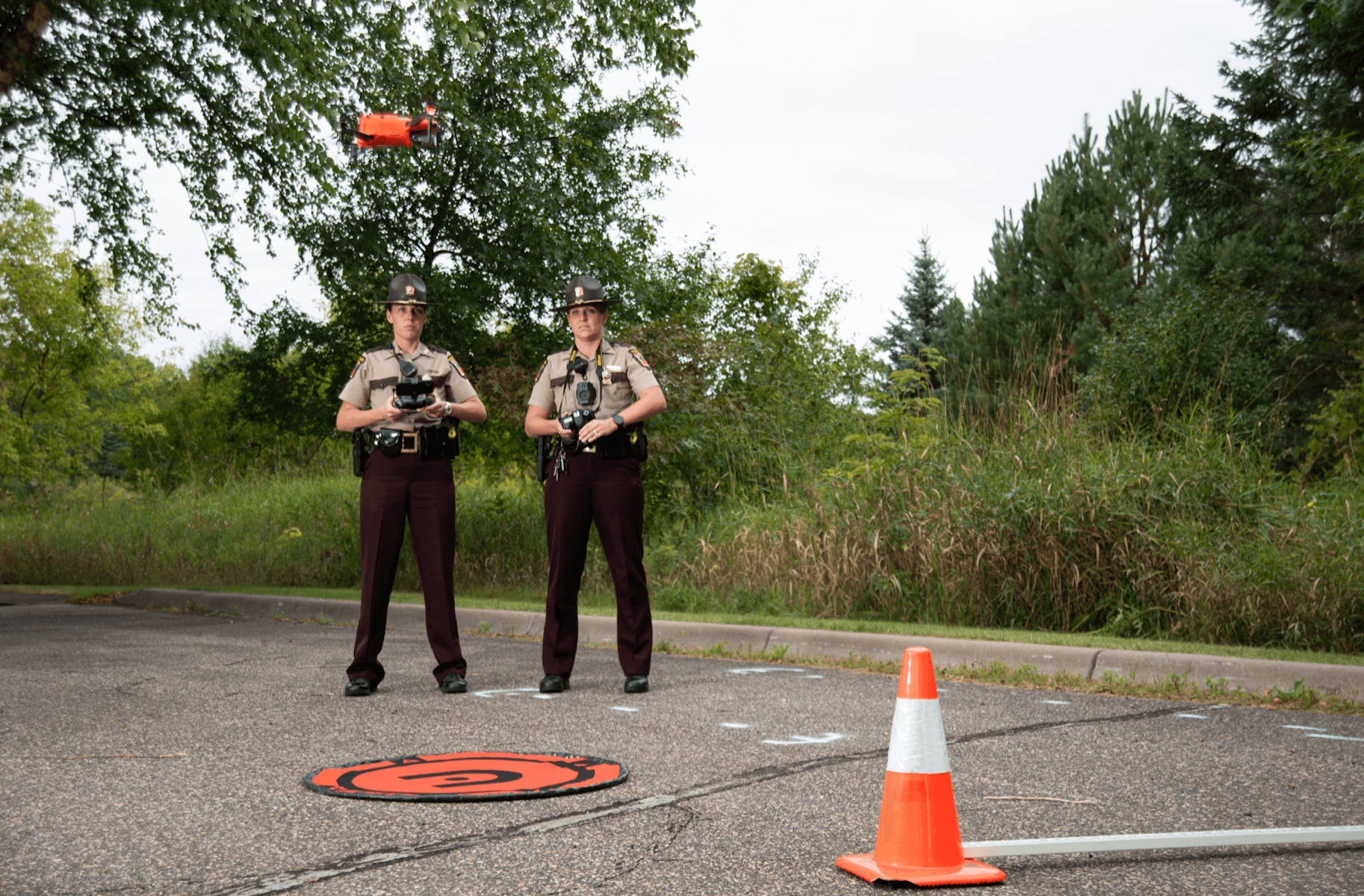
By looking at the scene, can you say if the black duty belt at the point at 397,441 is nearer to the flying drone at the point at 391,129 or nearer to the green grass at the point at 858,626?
the green grass at the point at 858,626

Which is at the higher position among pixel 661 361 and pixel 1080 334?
pixel 1080 334

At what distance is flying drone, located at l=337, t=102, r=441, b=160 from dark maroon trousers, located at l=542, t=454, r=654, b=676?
7.34 metres

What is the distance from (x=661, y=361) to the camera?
14445 mm

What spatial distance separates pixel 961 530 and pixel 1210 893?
6.31m

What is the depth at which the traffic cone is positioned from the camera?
318 centimetres

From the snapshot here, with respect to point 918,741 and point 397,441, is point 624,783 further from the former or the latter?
point 397,441

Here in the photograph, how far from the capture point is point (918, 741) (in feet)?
10.8

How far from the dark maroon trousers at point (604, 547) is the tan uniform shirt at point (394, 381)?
80 centimetres

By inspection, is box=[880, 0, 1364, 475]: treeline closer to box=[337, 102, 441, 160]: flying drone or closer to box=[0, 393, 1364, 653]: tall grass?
box=[0, 393, 1364, 653]: tall grass

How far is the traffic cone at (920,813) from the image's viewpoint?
318 centimetres

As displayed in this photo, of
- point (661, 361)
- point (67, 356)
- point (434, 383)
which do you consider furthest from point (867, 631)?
point (67, 356)

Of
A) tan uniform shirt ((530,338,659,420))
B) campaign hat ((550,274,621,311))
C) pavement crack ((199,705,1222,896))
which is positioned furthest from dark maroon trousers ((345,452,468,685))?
pavement crack ((199,705,1222,896))

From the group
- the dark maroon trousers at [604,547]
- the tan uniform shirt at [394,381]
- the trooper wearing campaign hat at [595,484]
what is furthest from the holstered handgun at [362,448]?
the dark maroon trousers at [604,547]

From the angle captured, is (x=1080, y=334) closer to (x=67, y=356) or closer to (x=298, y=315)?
(x=298, y=315)
